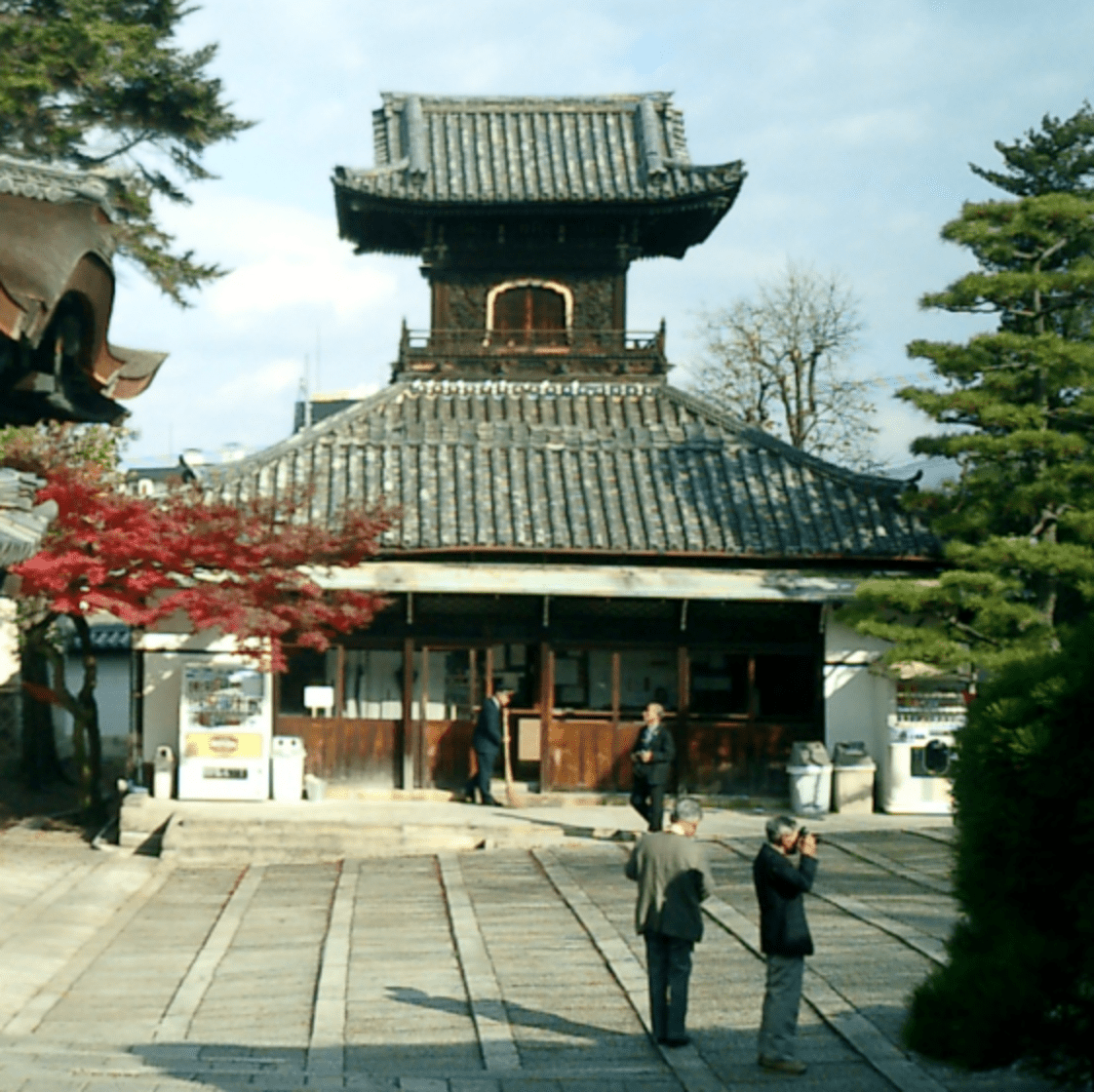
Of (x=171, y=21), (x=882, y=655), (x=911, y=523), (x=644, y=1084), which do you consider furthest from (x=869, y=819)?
(x=171, y=21)

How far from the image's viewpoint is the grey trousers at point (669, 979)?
1016 cm

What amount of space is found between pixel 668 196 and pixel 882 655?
969 centimetres

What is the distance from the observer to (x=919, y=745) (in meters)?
22.7

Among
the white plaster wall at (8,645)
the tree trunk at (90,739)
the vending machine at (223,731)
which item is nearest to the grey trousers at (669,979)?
the vending machine at (223,731)

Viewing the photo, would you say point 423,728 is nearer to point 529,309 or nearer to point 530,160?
point 529,309

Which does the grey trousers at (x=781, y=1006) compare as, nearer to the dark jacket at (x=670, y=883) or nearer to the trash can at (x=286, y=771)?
the dark jacket at (x=670, y=883)

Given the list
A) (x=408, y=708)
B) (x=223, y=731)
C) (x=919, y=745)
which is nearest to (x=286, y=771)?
(x=223, y=731)

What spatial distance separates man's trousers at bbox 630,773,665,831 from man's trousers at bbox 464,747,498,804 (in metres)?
3.68

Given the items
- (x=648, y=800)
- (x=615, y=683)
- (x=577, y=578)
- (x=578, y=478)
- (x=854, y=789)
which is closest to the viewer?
(x=648, y=800)

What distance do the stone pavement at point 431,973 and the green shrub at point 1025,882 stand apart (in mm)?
2640

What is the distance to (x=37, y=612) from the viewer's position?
24.1 meters

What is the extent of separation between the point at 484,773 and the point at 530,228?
11.1m

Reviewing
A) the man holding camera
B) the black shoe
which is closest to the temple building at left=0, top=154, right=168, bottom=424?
the man holding camera

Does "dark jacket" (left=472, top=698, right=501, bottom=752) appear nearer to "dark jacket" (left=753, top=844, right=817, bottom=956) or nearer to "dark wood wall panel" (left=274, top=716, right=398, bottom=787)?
"dark wood wall panel" (left=274, top=716, right=398, bottom=787)
